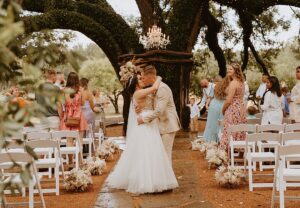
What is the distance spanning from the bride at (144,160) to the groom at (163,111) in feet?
0.28

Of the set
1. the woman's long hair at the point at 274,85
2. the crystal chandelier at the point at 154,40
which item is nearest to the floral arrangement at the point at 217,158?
the woman's long hair at the point at 274,85

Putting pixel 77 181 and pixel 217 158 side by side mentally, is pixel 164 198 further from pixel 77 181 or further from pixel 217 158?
pixel 217 158

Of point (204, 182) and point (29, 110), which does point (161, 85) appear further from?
point (29, 110)

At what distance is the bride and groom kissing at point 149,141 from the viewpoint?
25.1 ft

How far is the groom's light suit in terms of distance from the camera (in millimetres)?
7805

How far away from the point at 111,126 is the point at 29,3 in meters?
7.77

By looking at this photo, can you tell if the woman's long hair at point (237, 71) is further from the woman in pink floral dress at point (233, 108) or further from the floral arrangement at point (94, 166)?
the floral arrangement at point (94, 166)

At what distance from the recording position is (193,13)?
18.0 m

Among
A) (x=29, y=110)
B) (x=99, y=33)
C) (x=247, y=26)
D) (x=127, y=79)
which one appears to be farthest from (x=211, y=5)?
(x=29, y=110)

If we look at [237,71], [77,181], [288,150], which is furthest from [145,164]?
[237,71]

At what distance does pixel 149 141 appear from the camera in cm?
780

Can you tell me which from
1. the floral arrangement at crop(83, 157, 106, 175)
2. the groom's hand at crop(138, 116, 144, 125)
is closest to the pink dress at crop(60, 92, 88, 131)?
the floral arrangement at crop(83, 157, 106, 175)

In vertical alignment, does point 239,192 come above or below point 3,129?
below

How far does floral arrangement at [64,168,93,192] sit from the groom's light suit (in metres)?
1.27
